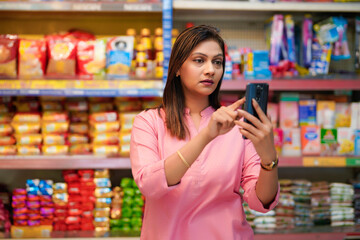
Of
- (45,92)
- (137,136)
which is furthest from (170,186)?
(45,92)

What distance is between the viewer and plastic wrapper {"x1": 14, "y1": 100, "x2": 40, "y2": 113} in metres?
2.69

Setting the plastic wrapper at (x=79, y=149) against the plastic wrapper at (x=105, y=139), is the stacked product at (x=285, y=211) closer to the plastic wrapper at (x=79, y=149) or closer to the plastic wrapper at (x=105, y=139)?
the plastic wrapper at (x=105, y=139)

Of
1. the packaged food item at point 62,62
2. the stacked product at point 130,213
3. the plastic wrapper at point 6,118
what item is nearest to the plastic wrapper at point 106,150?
the stacked product at point 130,213

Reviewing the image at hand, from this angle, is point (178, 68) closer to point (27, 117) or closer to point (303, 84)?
point (303, 84)

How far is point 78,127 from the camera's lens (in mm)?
2695

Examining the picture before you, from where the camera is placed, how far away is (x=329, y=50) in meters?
2.71

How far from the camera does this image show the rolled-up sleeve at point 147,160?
1.12 metres

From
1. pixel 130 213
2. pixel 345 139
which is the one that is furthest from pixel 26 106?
pixel 345 139

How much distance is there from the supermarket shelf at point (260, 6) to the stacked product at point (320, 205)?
3.87ft

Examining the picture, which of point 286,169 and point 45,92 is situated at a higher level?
point 45,92

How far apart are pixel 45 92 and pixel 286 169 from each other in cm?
183

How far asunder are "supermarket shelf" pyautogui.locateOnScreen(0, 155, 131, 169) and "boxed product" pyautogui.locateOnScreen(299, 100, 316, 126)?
3.99 ft

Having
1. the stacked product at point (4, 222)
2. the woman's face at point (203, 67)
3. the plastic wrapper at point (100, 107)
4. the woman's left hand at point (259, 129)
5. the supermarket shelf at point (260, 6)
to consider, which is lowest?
the stacked product at point (4, 222)

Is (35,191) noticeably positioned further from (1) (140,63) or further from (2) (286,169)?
(2) (286,169)
